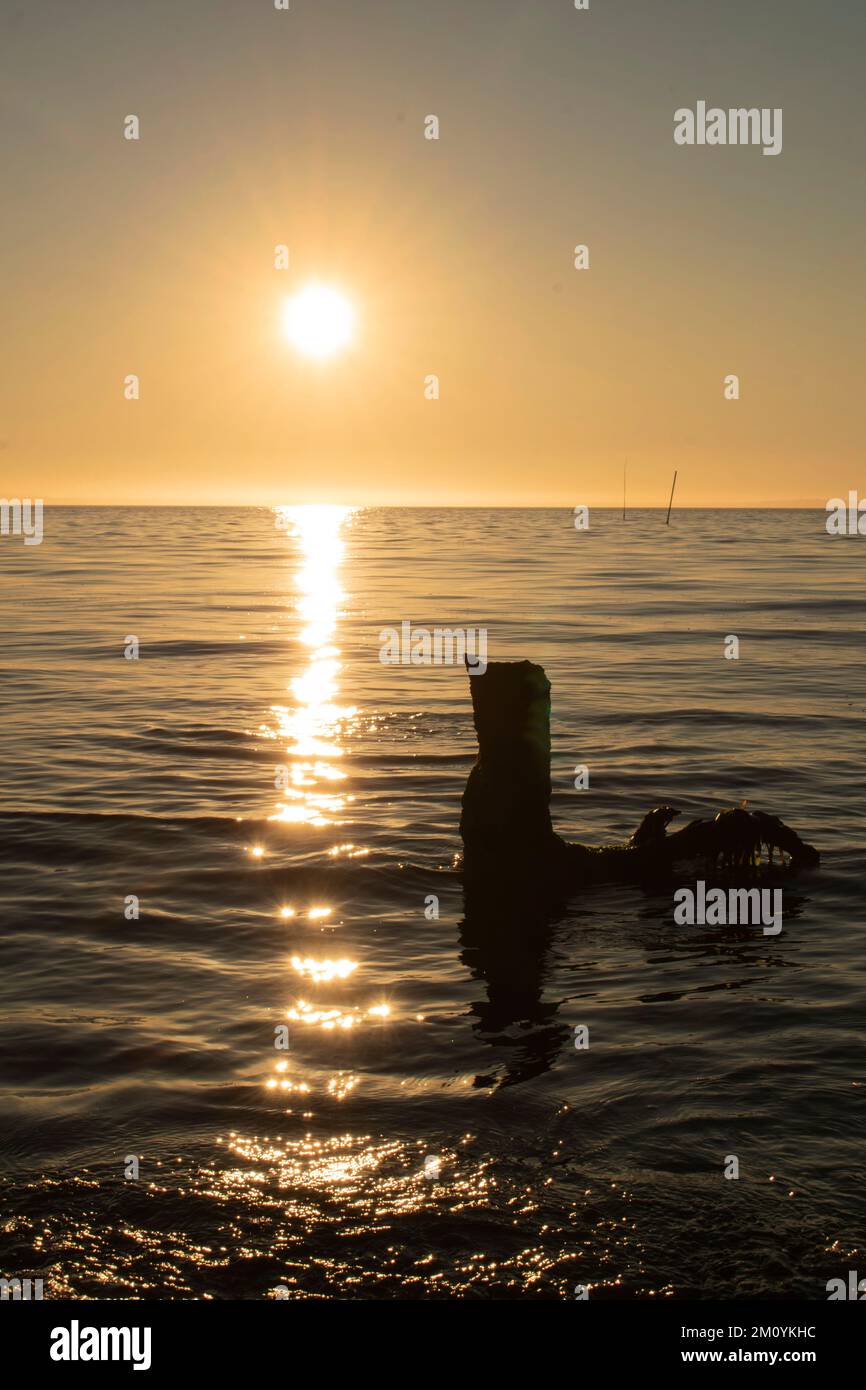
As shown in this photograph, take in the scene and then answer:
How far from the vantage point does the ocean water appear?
7.36m

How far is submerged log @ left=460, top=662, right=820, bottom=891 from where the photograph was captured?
14.0m

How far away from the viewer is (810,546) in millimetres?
119188

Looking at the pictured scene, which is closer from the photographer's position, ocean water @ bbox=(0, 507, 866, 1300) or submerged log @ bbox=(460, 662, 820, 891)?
ocean water @ bbox=(0, 507, 866, 1300)

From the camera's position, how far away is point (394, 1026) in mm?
10906

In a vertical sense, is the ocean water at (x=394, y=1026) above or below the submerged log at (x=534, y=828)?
below

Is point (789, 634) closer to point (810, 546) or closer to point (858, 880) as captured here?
point (858, 880)

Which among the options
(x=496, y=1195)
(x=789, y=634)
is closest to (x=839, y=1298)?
(x=496, y=1195)

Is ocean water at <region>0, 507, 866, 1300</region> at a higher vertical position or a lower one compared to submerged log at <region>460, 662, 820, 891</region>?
lower

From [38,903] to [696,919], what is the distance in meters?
7.71

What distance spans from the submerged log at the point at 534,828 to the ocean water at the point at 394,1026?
48 cm

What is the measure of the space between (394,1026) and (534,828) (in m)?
4.11

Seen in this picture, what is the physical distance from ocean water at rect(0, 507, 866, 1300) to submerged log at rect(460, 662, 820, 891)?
1.58ft

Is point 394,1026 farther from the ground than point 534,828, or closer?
closer

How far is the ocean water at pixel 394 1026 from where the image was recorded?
290 inches
